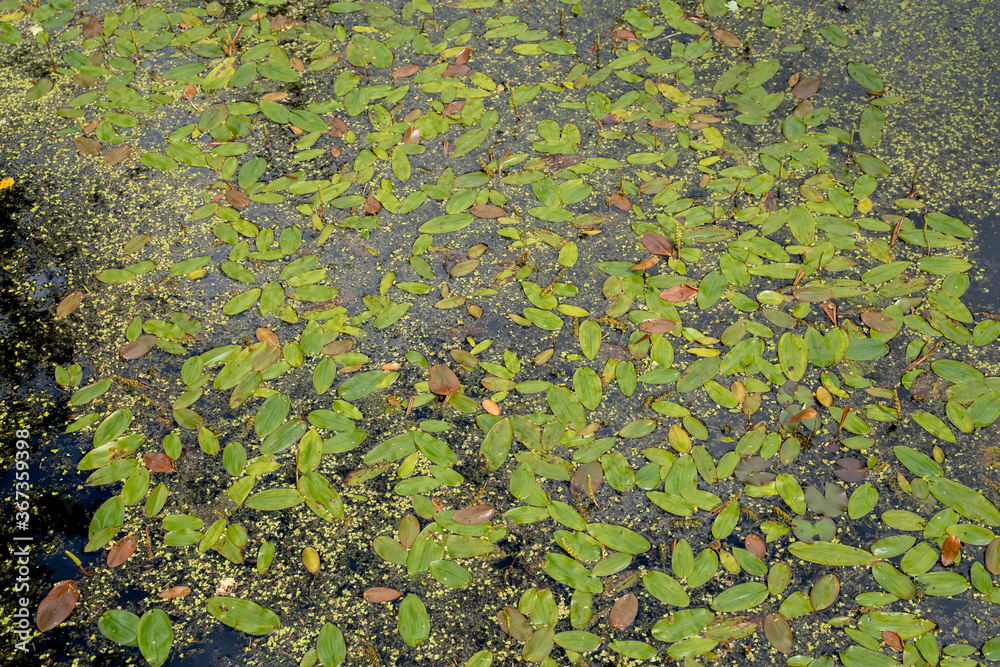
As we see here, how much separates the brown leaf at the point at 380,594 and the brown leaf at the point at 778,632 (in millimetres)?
968

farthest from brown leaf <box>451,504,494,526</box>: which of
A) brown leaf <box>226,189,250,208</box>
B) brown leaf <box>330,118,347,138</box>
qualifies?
brown leaf <box>330,118,347,138</box>

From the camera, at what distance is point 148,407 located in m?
Result: 2.28

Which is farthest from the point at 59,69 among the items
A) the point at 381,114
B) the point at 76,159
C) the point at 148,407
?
the point at 148,407

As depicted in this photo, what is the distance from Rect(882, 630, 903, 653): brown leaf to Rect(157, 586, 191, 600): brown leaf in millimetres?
1822

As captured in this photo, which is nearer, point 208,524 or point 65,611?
point 65,611

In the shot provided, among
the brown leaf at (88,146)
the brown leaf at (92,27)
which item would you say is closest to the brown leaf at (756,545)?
the brown leaf at (88,146)

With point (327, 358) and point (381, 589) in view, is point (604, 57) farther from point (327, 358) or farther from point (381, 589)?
point (381, 589)

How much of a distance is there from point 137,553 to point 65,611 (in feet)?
0.69

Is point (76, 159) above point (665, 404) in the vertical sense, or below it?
above

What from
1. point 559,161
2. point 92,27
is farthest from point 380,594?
point 92,27

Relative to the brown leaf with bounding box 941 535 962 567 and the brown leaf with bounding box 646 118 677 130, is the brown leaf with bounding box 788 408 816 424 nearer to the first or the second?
the brown leaf with bounding box 941 535 962 567

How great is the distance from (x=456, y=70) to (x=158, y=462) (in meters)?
2.05

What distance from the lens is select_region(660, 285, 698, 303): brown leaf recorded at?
250cm

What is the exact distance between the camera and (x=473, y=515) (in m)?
2.06
